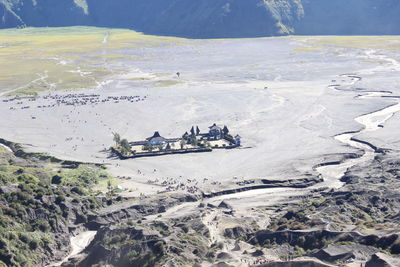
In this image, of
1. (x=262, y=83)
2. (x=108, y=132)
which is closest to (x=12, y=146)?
(x=108, y=132)

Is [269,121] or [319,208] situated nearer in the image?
[319,208]

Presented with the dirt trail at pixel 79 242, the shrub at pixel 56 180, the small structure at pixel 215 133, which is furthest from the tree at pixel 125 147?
the dirt trail at pixel 79 242

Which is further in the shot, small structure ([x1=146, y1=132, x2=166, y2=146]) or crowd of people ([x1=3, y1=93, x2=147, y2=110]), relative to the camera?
crowd of people ([x1=3, y1=93, x2=147, y2=110])

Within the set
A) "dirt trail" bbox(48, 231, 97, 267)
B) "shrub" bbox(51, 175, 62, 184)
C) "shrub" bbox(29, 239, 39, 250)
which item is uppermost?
"shrub" bbox(51, 175, 62, 184)

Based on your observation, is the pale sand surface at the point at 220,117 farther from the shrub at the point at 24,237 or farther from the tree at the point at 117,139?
the shrub at the point at 24,237

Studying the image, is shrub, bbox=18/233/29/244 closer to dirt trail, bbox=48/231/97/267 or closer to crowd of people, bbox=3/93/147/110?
dirt trail, bbox=48/231/97/267

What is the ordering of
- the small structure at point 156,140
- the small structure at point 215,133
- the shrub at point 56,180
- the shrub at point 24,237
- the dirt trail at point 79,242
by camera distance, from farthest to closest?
the small structure at point 215,133
the small structure at point 156,140
the shrub at point 56,180
the dirt trail at point 79,242
the shrub at point 24,237

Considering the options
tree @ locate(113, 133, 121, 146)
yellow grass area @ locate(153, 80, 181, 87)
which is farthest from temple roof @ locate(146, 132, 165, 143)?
yellow grass area @ locate(153, 80, 181, 87)

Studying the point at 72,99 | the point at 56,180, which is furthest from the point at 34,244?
the point at 72,99

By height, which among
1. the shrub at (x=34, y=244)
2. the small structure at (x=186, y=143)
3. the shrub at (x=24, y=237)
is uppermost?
the small structure at (x=186, y=143)

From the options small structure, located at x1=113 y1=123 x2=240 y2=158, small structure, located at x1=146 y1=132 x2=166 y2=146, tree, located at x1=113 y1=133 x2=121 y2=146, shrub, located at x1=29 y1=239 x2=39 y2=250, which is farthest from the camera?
tree, located at x1=113 y1=133 x2=121 y2=146

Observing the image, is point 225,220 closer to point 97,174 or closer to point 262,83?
point 97,174
